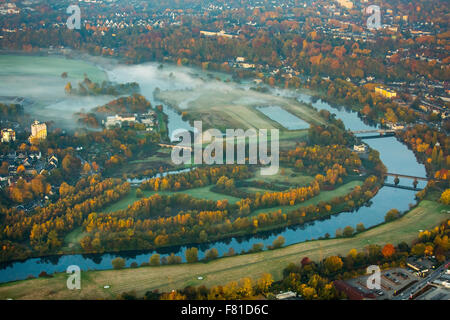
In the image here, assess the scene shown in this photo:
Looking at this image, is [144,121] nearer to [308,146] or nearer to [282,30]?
[308,146]

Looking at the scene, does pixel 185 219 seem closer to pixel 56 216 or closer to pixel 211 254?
pixel 211 254

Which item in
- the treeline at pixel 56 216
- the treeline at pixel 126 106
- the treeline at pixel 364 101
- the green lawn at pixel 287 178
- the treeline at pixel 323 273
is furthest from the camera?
the treeline at pixel 364 101

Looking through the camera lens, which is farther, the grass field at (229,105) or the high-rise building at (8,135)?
the grass field at (229,105)

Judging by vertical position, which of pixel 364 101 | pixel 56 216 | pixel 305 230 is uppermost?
pixel 364 101

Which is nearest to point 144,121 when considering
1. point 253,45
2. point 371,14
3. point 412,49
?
point 253,45

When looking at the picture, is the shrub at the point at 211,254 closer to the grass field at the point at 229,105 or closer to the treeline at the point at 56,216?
the treeline at the point at 56,216

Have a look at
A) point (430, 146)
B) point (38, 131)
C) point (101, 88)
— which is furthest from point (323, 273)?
point (101, 88)

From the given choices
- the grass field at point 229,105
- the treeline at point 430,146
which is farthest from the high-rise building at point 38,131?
the treeline at point 430,146

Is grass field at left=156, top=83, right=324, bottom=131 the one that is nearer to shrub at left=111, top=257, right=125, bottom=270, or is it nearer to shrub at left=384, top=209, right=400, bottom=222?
shrub at left=384, top=209, right=400, bottom=222
